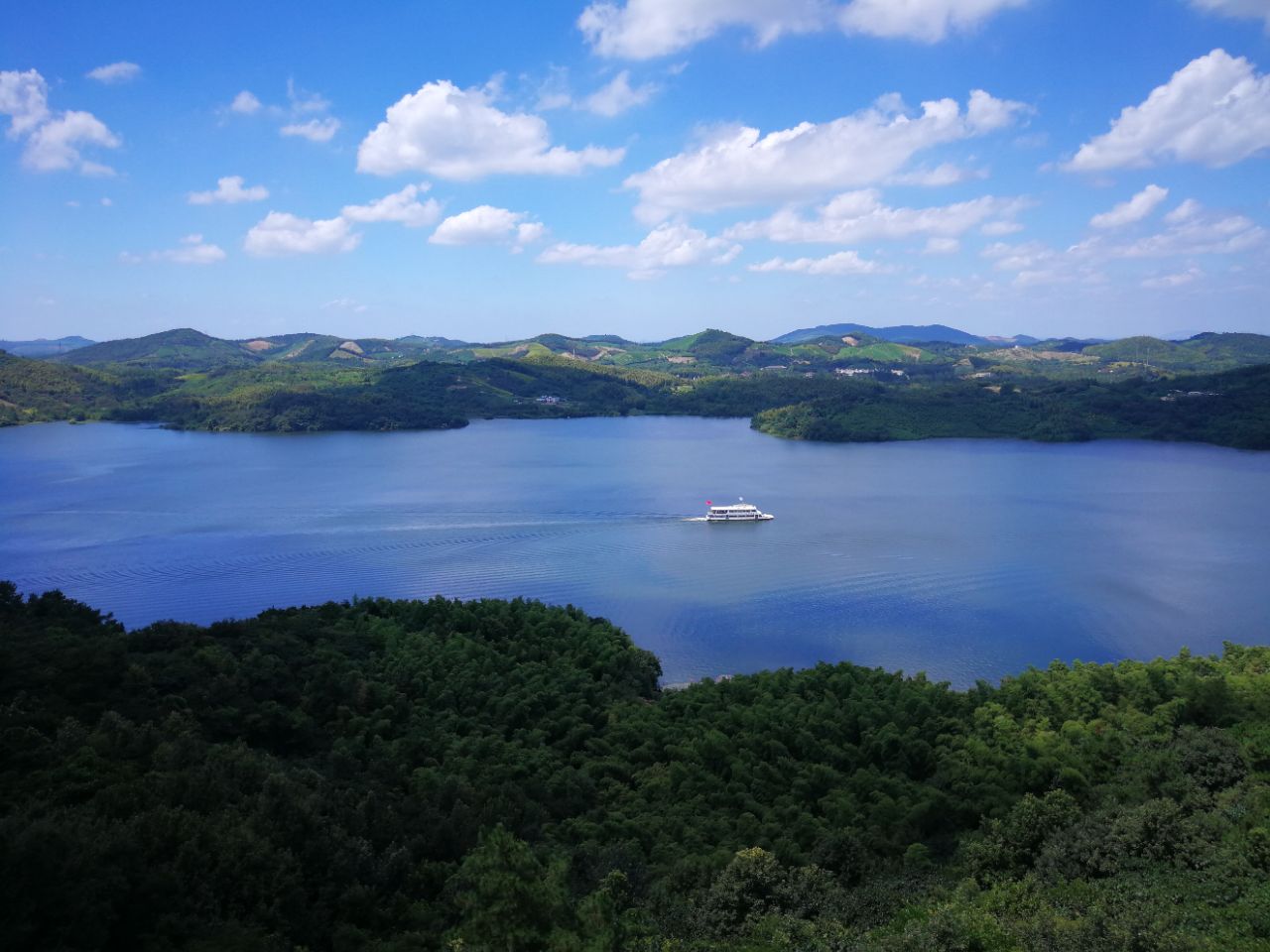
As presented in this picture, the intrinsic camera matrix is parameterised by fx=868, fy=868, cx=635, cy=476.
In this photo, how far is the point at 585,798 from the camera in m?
11.1

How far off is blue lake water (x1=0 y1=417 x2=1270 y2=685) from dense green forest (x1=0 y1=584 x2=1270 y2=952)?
5448 mm

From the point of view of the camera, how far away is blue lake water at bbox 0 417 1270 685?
20406 millimetres

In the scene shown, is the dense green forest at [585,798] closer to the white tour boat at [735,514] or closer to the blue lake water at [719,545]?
the blue lake water at [719,545]

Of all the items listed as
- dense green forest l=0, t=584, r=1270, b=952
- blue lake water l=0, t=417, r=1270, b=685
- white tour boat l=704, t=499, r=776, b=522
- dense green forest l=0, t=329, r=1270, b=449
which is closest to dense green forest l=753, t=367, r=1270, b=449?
dense green forest l=0, t=329, r=1270, b=449

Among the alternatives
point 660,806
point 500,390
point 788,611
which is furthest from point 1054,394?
point 660,806

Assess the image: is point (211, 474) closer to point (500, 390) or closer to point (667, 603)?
point (667, 603)

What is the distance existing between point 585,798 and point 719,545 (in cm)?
1803

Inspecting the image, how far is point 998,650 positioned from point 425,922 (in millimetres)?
15436

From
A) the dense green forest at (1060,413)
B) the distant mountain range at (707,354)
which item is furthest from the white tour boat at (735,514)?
the distant mountain range at (707,354)

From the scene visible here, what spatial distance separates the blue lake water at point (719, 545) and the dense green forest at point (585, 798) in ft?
17.9

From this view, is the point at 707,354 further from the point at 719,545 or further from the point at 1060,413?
the point at 719,545

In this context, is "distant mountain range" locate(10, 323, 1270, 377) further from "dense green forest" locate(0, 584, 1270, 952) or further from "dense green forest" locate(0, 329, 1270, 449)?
"dense green forest" locate(0, 584, 1270, 952)

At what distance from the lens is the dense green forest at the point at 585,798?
6.05m

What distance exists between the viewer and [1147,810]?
7.69 meters
